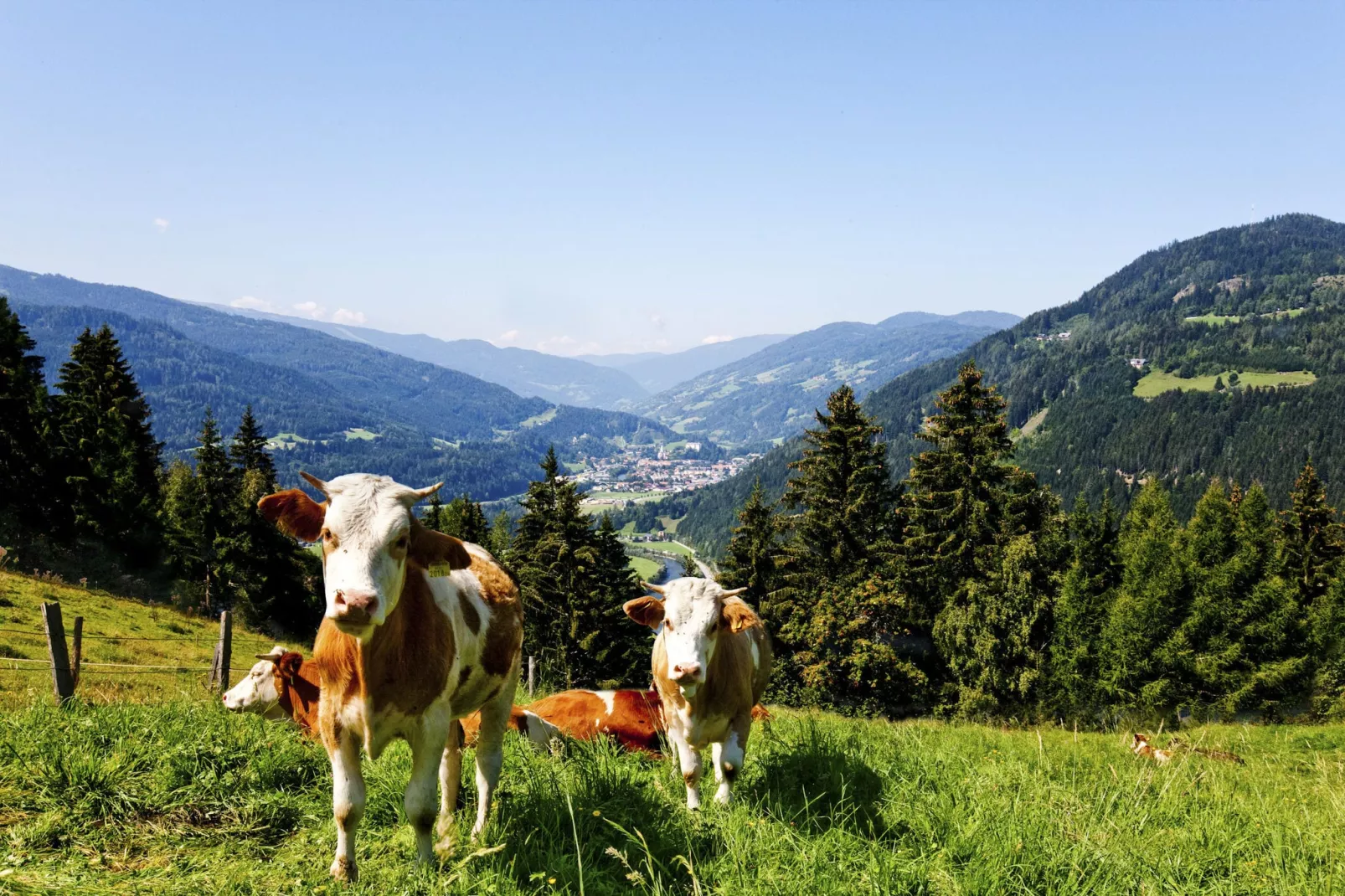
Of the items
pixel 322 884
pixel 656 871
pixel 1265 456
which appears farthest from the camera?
pixel 1265 456

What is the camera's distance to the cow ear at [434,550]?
4.26m

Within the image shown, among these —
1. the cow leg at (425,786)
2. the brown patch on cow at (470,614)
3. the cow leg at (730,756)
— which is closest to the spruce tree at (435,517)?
the brown patch on cow at (470,614)

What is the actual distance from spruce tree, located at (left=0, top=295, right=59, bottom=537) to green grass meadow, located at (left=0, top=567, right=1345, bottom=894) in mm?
36466

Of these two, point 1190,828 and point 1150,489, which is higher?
point 1190,828

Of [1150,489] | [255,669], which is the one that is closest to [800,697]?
[255,669]

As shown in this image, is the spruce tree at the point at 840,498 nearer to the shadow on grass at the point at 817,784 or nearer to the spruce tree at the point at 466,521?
the spruce tree at the point at 466,521

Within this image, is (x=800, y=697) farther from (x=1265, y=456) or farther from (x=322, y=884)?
(x=1265, y=456)

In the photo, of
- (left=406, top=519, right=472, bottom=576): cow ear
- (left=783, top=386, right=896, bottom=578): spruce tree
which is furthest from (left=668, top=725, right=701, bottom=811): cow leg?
(left=783, top=386, right=896, bottom=578): spruce tree

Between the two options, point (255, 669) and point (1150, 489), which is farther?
point (1150, 489)

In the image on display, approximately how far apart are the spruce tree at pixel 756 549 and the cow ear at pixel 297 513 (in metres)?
30.1

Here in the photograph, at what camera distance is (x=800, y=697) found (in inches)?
1200

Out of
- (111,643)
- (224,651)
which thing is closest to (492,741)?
(224,651)

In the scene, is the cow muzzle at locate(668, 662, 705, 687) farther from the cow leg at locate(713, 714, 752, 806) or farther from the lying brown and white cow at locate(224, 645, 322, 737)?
the lying brown and white cow at locate(224, 645, 322, 737)

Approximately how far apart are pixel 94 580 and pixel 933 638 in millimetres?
39795
